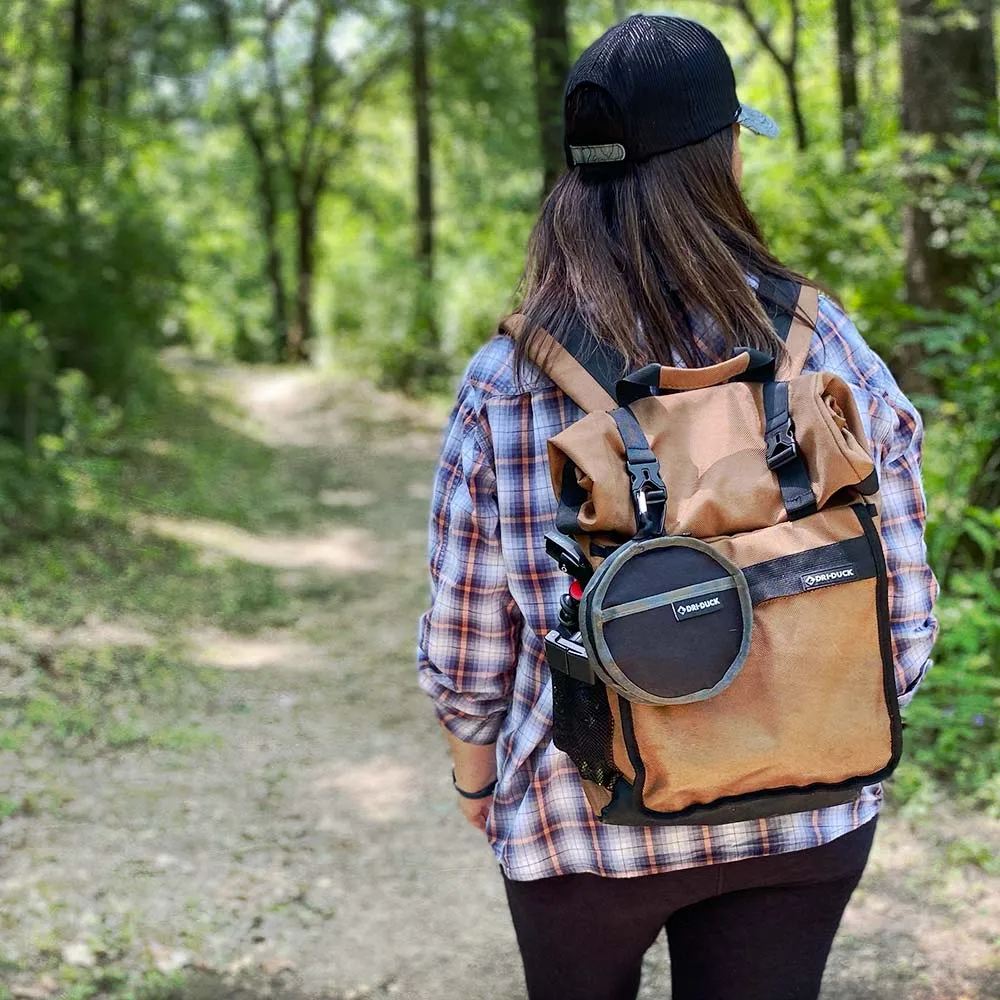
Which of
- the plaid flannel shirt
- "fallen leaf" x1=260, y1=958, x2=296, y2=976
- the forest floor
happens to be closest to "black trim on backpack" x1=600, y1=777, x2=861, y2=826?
the plaid flannel shirt

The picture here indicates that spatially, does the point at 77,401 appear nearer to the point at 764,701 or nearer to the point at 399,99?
the point at 764,701

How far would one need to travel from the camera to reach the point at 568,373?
1.44 m

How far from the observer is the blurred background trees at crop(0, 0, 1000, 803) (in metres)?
4.36

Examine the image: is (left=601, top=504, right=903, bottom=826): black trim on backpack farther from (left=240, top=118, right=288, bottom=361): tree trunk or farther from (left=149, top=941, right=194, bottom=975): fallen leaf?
(left=240, top=118, right=288, bottom=361): tree trunk

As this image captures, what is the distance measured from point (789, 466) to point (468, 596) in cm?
48

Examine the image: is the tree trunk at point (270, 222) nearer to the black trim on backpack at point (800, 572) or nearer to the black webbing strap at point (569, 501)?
the black webbing strap at point (569, 501)

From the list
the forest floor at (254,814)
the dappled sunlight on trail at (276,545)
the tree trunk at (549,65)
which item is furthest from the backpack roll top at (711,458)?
the dappled sunlight on trail at (276,545)

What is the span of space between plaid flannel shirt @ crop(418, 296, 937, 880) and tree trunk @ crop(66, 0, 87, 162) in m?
8.27

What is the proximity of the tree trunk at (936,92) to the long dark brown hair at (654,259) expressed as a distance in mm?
4032

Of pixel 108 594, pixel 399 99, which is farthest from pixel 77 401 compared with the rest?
pixel 399 99

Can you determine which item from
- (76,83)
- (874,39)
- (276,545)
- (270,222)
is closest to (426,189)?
(76,83)

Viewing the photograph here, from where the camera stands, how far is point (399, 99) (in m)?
22.0

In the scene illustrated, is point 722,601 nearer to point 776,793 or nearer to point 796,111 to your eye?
point 776,793

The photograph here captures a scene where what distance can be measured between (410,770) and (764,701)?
3657mm
